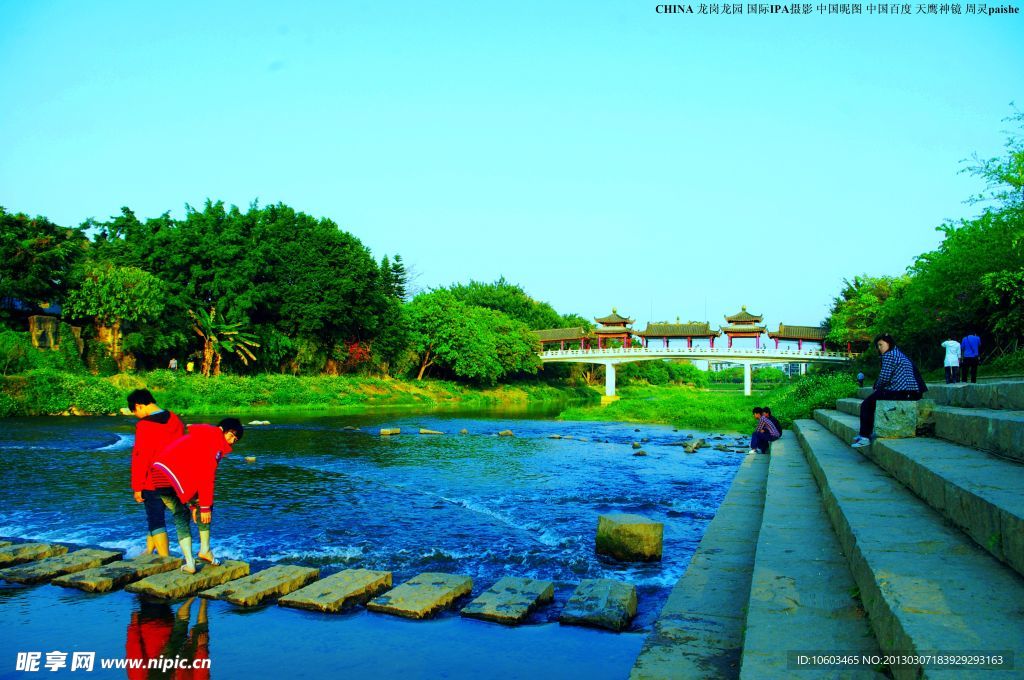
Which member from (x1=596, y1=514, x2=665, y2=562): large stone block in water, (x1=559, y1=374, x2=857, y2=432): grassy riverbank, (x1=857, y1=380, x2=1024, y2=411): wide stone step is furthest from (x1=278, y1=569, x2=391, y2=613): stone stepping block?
(x1=559, y1=374, x2=857, y2=432): grassy riverbank

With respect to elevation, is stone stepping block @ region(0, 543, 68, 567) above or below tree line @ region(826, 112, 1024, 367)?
below

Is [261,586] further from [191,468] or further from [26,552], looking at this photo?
[26,552]

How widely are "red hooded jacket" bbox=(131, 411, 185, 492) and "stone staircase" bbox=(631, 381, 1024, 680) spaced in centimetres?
490

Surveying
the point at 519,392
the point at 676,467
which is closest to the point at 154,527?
the point at 676,467

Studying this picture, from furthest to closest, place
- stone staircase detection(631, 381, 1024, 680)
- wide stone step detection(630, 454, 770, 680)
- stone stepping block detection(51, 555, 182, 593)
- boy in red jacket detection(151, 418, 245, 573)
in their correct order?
1. boy in red jacket detection(151, 418, 245, 573)
2. stone stepping block detection(51, 555, 182, 593)
3. wide stone step detection(630, 454, 770, 680)
4. stone staircase detection(631, 381, 1024, 680)

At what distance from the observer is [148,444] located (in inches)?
249

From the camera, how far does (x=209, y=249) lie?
1526 inches

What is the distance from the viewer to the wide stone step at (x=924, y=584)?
2672 mm

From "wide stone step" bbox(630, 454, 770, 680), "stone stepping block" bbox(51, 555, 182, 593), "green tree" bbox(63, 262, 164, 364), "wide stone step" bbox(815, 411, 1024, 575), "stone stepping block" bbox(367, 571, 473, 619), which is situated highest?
"green tree" bbox(63, 262, 164, 364)

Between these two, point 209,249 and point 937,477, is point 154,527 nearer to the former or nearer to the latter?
point 937,477

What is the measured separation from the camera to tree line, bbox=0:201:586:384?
31.9 m

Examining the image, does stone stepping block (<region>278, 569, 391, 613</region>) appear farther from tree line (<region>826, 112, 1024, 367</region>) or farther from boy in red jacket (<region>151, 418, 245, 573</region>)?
tree line (<region>826, 112, 1024, 367</region>)

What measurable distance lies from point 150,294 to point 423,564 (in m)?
32.2

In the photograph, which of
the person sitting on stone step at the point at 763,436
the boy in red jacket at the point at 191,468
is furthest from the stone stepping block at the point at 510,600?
the person sitting on stone step at the point at 763,436
